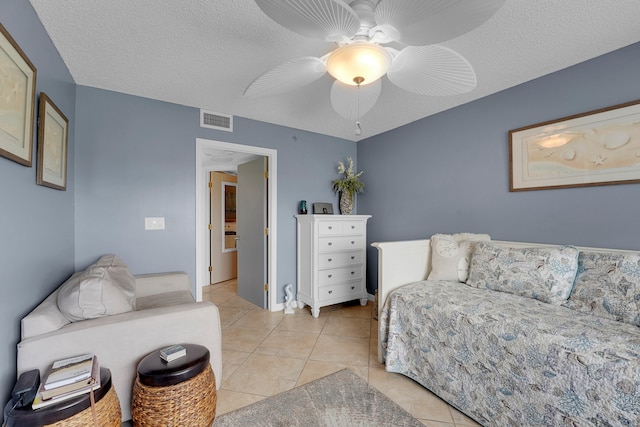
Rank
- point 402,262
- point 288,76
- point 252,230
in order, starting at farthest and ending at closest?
point 252,230 < point 402,262 < point 288,76

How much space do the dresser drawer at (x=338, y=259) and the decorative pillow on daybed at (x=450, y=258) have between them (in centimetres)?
127

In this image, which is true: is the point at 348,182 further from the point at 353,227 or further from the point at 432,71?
the point at 432,71

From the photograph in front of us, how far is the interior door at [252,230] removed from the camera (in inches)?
135

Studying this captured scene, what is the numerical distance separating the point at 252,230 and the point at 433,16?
3129 mm

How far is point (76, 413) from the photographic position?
3.46 ft

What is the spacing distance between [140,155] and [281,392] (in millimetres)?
2389

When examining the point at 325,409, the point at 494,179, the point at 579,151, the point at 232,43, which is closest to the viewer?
the point at 325,409

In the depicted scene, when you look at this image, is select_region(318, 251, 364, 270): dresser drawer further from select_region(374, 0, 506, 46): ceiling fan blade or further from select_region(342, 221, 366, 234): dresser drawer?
select_region(374, 0, 506, 46): ceiling fan blade

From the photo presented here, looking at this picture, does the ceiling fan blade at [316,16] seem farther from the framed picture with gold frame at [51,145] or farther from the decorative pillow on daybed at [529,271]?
the decorative pillow on daybed at [529,271]

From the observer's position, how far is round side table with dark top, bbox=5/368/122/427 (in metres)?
0.98

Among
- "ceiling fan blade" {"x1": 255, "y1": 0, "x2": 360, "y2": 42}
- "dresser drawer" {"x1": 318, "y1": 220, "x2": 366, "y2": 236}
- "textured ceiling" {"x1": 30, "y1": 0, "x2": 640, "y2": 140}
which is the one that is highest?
"textured ceiling" {"x1": 30, "y1": 0, "x2": 640, "y2": 140}

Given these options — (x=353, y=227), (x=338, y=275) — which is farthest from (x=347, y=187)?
(x=338, y=275)

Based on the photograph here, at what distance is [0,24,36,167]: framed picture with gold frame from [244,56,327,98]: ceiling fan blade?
3.24ft

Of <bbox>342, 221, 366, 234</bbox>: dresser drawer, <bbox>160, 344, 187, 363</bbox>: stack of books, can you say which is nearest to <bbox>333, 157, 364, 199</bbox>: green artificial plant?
<bbox>342, 221, 366, 234</bbox>: dresser drawer
